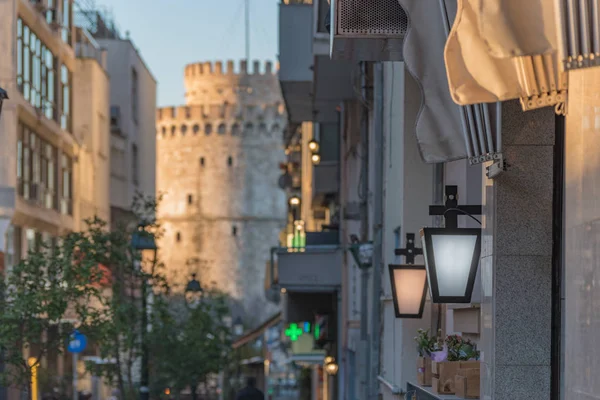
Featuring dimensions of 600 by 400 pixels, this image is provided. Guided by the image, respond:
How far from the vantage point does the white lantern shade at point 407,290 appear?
449 inches

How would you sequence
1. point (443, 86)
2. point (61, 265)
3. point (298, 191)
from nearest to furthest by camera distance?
point (443, 86)
point (61, 265)
point (298, 191)

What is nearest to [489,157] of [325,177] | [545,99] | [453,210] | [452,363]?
[545,99]

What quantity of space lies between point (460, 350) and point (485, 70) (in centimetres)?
390

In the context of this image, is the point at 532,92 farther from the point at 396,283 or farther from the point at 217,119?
the point at 217,119

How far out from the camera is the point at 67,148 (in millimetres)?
41469

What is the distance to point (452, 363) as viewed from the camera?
9.14 meters

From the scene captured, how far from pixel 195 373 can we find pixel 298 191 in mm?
17302

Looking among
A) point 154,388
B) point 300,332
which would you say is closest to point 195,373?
point 154,388

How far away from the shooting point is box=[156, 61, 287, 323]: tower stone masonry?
106125 mm

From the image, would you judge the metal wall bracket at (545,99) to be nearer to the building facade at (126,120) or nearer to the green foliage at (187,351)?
the green foliage at (187,351)

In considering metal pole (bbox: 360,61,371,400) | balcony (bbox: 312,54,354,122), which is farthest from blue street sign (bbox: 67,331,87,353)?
balcony (bbox: 312,54,354,122)

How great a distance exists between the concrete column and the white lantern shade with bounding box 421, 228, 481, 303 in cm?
130

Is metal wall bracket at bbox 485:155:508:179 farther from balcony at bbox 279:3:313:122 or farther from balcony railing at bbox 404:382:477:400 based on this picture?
balcony at bbox 279:3:313:122

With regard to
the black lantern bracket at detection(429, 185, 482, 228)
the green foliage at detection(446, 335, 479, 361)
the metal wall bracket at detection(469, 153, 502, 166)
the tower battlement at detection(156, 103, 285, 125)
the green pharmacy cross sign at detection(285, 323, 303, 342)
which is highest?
the tower battlement at detection(156, 103, 285, 125)
